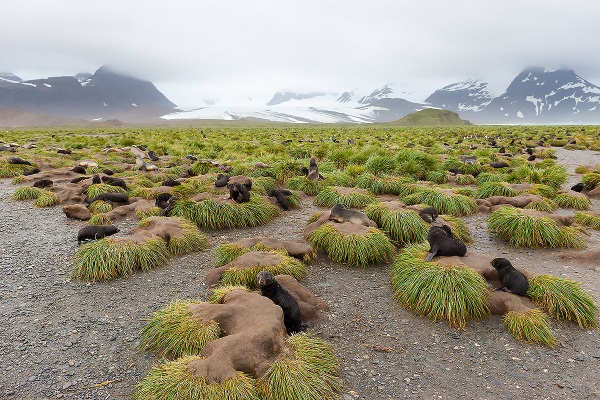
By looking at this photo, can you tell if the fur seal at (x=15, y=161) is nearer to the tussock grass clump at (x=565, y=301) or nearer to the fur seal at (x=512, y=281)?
the fur seal at (x=512, y=281)

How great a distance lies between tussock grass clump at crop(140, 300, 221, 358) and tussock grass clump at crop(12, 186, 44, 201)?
36.4 feet

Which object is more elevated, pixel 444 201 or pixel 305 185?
pixel 444 201

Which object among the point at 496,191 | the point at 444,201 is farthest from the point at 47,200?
the point at 496,191

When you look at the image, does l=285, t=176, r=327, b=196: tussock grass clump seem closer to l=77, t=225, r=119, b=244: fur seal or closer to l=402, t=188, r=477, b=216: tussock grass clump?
l=402, t=188, r=477, b=216: tussock grass clump

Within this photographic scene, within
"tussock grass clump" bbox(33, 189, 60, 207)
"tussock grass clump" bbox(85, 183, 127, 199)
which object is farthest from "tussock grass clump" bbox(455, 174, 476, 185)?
"tussock grass clump" bbox(33, 189, 60, 207)

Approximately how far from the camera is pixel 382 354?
18.3 feet

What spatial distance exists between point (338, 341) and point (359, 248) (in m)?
2.92

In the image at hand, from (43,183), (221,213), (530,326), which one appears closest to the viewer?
(530,326)

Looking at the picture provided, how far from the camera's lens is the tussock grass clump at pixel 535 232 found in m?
9.30

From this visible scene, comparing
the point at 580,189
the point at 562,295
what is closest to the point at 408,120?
the point at 580,189

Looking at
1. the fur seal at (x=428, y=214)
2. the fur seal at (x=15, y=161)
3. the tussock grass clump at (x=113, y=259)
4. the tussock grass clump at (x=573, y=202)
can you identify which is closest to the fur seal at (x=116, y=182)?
the tussock grass clump at (x=113, y=259)

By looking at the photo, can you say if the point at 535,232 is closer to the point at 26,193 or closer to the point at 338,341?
the point at 338,341

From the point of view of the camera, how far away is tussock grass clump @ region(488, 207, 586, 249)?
9.30 meters

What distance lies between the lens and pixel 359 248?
8.47 meters
